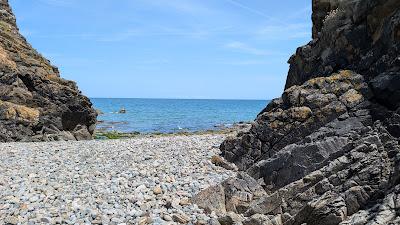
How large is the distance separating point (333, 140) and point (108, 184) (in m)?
8.08

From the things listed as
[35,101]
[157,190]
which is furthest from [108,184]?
[35,101]

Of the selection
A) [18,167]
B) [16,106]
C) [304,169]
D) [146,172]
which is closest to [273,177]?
[304,169]

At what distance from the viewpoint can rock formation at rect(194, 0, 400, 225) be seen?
950 centimetres

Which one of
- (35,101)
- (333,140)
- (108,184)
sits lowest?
(108,184)

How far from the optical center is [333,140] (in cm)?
1280

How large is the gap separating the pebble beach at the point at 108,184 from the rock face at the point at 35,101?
30.3 ft

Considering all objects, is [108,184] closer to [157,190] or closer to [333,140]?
[157,190]

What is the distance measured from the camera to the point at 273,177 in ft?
45.0

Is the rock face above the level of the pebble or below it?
above

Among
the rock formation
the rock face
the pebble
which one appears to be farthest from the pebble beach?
the rock face


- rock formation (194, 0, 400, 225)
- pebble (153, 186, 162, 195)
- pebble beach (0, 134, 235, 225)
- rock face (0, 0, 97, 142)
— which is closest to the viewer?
rock formation (194, 0, 400, 225)

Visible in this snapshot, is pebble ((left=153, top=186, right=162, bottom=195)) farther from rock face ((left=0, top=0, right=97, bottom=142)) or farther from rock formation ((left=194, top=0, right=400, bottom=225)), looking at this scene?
rock face ((left=0, top=0, right=97, bottom=142))

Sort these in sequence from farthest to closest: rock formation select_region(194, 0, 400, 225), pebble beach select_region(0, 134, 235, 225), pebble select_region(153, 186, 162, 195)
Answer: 1. pebble select_region(153, 186, 162, 195)
2. pebble beach select_region(0, 134, 235, 225)
3. rock formation select_region(194, 0, 400, 225)

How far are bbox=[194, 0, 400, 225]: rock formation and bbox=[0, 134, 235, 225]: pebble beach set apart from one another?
53.0 inches
